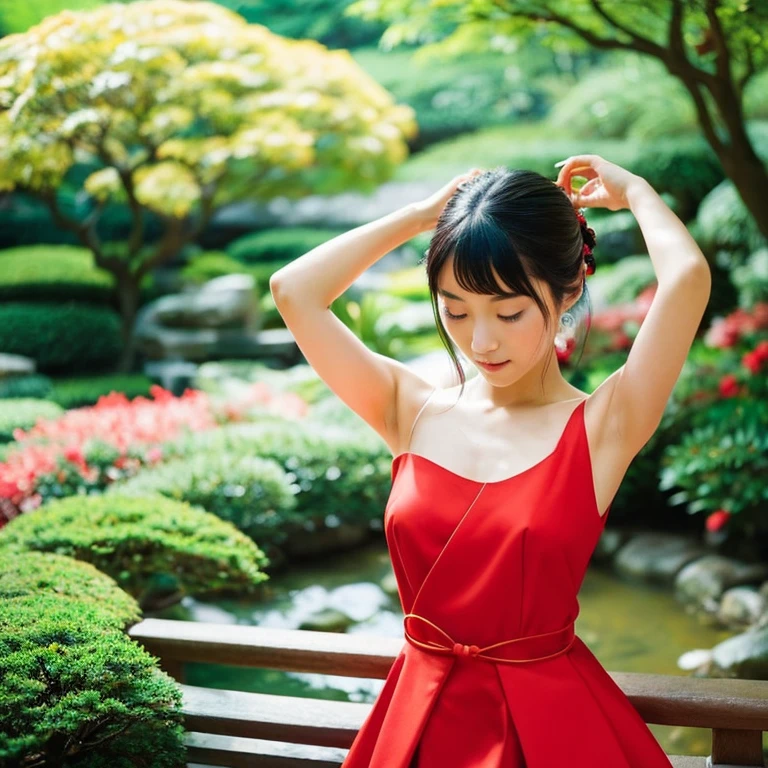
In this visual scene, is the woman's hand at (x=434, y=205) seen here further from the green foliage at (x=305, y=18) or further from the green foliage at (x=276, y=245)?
the green foliage at (x=305, y=18)

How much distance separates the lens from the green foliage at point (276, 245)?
1598 centimetres

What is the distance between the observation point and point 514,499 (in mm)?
1843

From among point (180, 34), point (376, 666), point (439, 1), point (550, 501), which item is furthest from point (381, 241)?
point (180, 34)

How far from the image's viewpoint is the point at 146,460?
19.5 feet

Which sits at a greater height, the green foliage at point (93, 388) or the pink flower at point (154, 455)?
the pink flower at point (154, 455)

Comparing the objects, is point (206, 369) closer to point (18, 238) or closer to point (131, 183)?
point (131, 183)

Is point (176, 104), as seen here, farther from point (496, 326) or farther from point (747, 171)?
point (496, 326)

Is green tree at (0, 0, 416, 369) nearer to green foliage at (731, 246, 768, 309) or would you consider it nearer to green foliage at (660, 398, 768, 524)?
green foliage at (731, 246, 768, 309)

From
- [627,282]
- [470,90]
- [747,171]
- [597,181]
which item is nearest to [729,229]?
[627,282]

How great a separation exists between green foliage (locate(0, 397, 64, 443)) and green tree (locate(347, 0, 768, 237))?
13.4ft

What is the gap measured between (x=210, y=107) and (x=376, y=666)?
7905mm

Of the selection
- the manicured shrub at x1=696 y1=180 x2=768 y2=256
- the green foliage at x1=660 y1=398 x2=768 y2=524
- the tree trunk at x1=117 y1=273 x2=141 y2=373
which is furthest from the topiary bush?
the manicured shrub at x1=696 y1=180 x2=768 y2=256

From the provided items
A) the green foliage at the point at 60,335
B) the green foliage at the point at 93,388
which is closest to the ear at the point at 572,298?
the green foliage at the point at 93,388

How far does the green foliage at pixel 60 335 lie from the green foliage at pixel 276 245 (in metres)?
5.48
